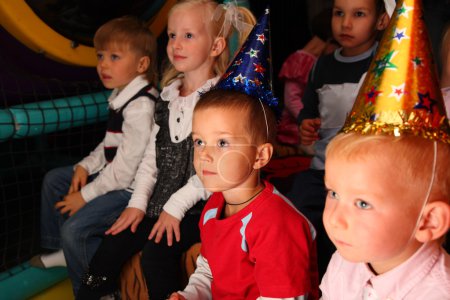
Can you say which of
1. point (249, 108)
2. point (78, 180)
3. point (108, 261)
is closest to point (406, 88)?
point (249, 108)

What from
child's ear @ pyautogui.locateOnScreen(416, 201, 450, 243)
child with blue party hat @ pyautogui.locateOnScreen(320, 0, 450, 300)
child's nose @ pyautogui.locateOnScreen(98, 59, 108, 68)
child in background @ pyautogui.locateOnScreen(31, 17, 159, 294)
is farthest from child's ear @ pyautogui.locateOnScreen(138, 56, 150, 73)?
child's ear @ pyautogui.locateOnScreen(416, 201, 450, 243)

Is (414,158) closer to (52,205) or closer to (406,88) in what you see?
(406,88)

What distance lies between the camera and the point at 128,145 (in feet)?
4.39

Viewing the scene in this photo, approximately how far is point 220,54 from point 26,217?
104cm

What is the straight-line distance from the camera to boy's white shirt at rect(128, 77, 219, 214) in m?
1.16

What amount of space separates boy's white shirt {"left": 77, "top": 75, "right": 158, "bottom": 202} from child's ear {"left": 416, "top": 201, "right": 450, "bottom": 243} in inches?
34.2

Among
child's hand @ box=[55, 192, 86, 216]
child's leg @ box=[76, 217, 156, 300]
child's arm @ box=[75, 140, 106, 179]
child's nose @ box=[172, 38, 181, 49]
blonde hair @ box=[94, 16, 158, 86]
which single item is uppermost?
blonde hair @ box=[94, 16, 158, 86]

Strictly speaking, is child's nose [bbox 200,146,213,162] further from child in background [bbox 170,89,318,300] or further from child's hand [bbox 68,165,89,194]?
child's hand [bbox 68,165,89,194]

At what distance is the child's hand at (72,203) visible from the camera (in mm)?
1375

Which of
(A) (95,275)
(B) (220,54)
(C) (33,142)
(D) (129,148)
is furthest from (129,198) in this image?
(C) (33,142)

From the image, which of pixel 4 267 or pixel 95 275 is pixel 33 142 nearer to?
pixel 4 267

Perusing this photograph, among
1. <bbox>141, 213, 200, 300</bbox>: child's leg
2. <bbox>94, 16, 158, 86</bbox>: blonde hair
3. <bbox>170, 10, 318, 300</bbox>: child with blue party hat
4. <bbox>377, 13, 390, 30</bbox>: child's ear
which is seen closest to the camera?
<bbox>170, 10, 318, 300</bbox>: child with blue party hat

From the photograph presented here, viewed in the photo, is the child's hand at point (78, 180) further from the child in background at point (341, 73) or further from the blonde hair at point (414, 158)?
the blonde hair at point (414, 158)

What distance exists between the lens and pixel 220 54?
1.26 meters
